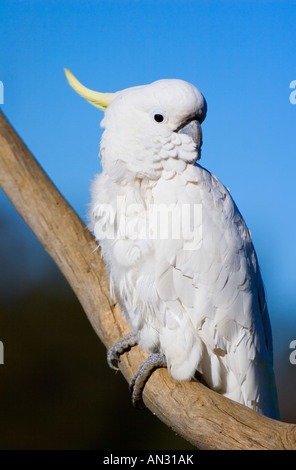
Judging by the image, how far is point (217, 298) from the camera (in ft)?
5.06

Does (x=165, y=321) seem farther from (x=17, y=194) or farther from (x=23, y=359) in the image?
(x=23, y=359)

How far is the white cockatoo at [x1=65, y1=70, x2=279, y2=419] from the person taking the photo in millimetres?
1515

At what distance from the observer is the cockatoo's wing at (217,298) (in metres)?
1.52

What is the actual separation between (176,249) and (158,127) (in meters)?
0.40

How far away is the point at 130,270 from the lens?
5.10ft

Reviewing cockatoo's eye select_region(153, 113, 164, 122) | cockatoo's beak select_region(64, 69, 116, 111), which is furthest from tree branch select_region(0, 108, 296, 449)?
cockatoo's eye select_region(153, 113, 164, 122)

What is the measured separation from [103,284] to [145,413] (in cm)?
207

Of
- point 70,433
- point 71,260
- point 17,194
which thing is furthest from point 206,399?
point 70,433

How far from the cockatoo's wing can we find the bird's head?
85 mm

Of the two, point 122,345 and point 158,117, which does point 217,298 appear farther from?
point 158,117
